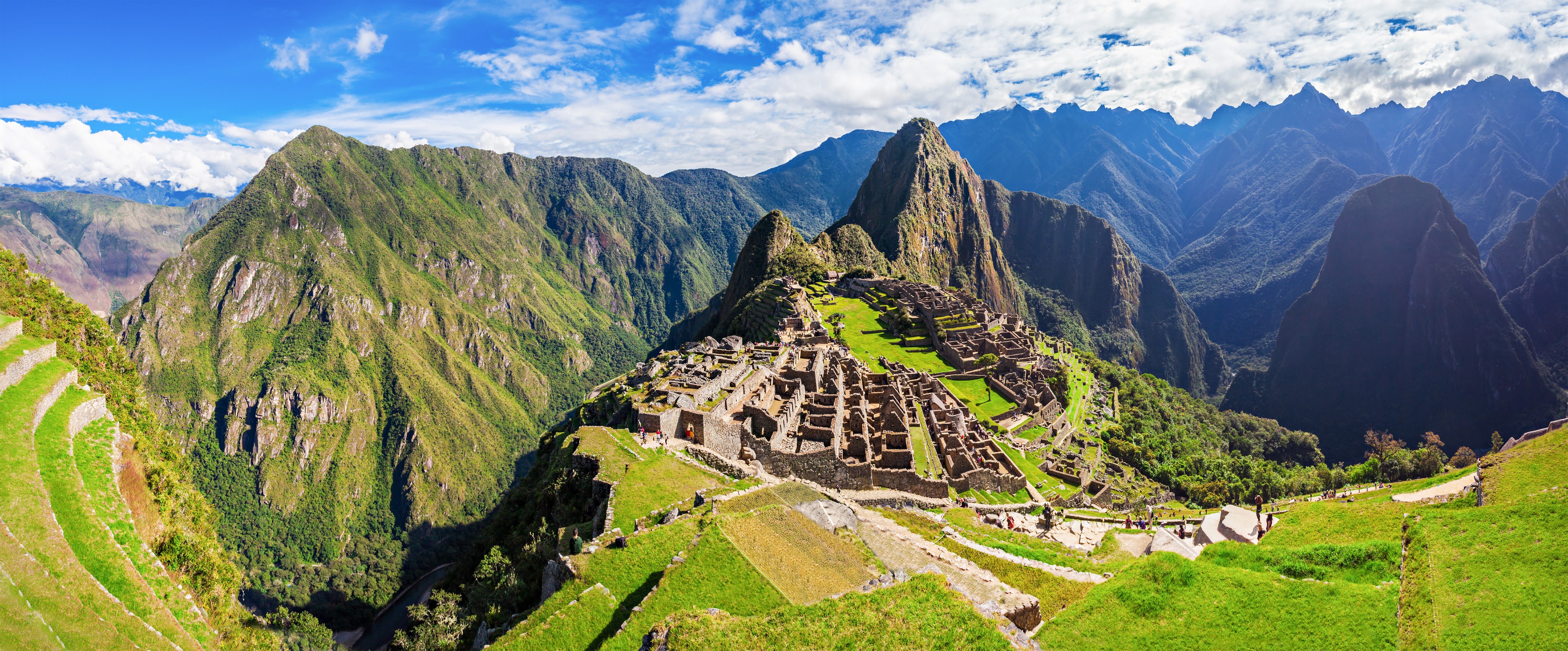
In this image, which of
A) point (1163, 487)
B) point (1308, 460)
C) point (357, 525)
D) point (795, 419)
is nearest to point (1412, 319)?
point (1308, 460)

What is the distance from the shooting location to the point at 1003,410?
69.2 meters

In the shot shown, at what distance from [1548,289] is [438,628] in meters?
269

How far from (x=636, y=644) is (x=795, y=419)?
26.4 metres

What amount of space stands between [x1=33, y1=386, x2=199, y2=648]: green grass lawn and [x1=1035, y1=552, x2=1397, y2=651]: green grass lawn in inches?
991

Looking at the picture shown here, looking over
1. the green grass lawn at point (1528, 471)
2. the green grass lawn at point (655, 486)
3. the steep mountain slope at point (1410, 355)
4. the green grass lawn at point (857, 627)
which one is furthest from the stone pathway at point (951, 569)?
the steep mountain slope at point (1410, 355)

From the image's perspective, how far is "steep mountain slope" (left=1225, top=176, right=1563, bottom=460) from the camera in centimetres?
14625

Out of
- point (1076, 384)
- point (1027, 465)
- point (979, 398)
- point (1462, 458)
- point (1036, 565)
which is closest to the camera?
point (1036, 565)

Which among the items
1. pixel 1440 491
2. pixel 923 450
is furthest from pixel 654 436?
pixel 1440 491

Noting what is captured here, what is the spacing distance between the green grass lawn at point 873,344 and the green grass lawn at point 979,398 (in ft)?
13.9

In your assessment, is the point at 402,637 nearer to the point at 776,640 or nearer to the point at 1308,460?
the point at 776,640

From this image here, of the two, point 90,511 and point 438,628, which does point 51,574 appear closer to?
point 90,511

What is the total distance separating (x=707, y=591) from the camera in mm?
17547

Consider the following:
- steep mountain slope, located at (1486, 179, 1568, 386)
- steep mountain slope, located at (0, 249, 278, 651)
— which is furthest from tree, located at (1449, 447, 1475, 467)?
steep mountain slope, located at (1486, 179, 1568, 386)

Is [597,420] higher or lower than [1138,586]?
lower
